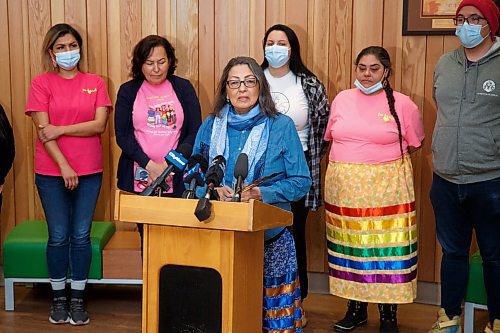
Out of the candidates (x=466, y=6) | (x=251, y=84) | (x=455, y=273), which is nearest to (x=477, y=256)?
(x=455, y=273)

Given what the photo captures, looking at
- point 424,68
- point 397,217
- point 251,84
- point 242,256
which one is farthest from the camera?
point 424,68

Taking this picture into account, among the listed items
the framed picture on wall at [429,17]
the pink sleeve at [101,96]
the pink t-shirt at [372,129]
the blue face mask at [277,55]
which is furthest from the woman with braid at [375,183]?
the pink sleeve at [101,96]

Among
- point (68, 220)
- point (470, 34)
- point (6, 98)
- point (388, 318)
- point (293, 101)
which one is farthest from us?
point (6, 98)

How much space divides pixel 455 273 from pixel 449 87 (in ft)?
3.04

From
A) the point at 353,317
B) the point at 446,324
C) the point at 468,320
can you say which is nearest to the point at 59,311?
the point at 353,317

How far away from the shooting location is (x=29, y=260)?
4.34 m

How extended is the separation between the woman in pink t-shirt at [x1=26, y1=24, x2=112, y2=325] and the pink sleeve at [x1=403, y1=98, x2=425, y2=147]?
165 cm

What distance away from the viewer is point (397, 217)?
384 centimetres

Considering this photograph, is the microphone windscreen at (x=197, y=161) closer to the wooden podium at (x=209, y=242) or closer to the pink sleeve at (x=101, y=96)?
the wooden podium at (x=209, y=242)

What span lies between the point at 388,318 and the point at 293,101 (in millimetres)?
1273

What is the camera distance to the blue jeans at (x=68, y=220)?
408cm

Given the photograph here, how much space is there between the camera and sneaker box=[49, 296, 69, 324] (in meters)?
4.14

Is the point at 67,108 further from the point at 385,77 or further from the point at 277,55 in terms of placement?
the point at 385,77

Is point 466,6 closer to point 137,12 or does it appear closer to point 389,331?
point 389,331
